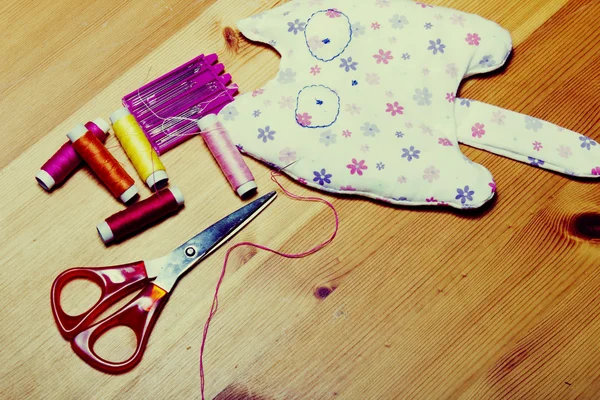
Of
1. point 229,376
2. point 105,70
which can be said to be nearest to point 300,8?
point 105,70

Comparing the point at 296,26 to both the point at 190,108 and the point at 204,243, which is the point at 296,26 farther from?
the point at 204,243

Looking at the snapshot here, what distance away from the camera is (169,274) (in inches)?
28.0

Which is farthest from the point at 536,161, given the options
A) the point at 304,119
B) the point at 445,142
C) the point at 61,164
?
the point at 61,164

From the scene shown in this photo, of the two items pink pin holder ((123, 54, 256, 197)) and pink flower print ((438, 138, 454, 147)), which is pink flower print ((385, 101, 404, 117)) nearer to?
pink flower print ((438, 138, 454, 147))

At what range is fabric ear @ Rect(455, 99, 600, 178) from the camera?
0.77m

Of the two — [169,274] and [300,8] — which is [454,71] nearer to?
[300,8]

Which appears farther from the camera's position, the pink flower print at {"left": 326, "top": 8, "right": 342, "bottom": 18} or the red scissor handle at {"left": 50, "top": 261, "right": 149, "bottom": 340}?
the pink flower print at {"left": 326, "top": 8, "right": 342, "bottom": 18}

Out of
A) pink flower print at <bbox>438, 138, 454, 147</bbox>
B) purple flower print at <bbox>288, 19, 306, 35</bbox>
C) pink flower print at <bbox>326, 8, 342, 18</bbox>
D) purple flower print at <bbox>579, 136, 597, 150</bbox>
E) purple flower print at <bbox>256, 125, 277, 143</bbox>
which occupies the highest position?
purple flower print at <bbox>288, 19, 306, 35</bbox>

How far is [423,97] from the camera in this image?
0.79 metres

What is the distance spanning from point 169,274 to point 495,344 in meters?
0.47

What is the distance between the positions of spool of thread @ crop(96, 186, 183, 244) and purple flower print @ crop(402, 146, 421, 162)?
330mm

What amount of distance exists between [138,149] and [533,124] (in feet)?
1.91

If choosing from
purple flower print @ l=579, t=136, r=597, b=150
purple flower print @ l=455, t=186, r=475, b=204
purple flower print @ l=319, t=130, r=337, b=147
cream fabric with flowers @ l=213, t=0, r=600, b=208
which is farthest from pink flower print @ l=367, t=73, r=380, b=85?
purple flower print @ l=579, t=136, r=597, b=150

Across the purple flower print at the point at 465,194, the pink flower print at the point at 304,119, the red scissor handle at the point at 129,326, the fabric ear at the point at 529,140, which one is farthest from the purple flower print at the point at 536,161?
the red scissor handle at the point at 129,326
